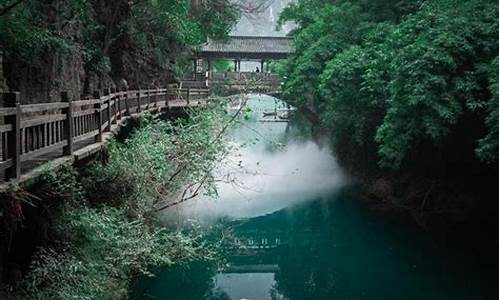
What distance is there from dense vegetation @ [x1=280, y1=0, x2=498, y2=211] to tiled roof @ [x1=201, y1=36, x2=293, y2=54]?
775cm

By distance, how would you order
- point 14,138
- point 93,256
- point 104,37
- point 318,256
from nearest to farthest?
point 14,138 → point 93,256 → point 318,256 → point 104,37

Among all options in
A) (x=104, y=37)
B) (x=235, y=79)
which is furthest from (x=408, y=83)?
(x=235, y=79)

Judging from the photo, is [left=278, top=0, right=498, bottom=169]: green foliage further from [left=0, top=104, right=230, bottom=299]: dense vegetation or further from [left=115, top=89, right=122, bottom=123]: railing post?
[left=115, top=89, right=122, bottom=123]: railing post

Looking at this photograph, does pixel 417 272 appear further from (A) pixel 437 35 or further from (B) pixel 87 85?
(B) pixel 87 85

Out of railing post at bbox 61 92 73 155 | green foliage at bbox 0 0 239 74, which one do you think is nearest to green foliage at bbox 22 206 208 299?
railing post at bbox 61 92 73 155

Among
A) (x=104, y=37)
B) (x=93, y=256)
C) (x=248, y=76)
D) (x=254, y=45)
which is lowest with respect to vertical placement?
(x=93, y=256)

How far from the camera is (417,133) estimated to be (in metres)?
10.0

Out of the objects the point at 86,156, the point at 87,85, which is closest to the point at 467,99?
the point at 86,156

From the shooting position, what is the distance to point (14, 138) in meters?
4.35

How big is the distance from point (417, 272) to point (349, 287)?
1599mm

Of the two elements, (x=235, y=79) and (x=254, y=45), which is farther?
(x=254, y=45)

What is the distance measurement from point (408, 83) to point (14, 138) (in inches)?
277

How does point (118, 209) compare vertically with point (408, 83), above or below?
below

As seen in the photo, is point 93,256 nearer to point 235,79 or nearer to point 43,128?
point 43,128
